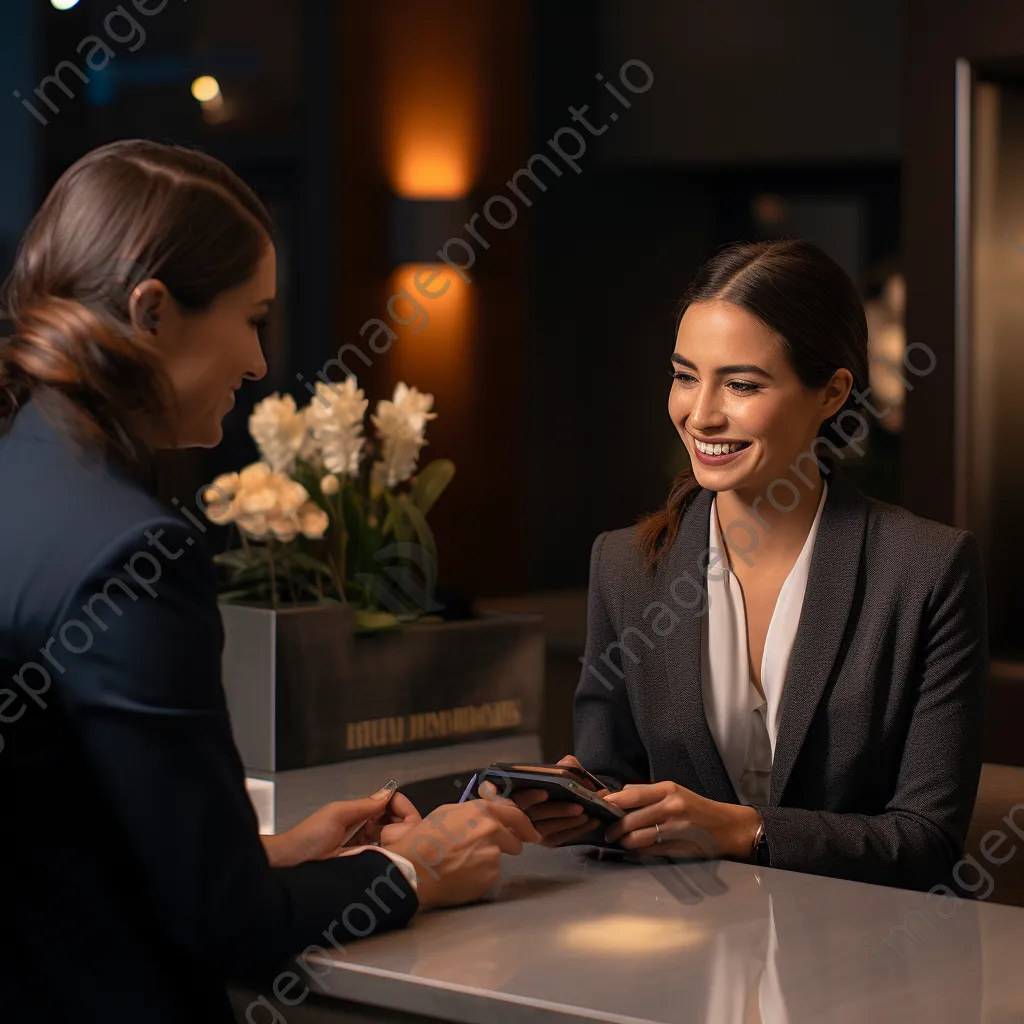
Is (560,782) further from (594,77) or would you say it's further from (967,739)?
(594,77)

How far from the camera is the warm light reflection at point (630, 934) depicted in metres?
1.58

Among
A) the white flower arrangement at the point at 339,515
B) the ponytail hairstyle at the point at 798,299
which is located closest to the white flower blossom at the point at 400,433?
the white flower arrangement at the point at 339,515

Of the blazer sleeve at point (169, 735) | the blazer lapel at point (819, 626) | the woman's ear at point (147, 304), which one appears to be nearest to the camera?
the blazer sleeve at point (169, 735)

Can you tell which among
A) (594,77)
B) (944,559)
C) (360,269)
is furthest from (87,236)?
(594,77)

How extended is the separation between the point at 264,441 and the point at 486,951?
1.51 metres

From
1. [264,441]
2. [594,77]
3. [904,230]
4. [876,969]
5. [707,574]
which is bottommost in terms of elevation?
[876,969]

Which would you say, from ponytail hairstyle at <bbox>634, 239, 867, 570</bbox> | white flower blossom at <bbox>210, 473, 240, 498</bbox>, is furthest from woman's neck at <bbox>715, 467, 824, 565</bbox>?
white flower blossom at <bbox>210, 473, 240, 498</bbox>

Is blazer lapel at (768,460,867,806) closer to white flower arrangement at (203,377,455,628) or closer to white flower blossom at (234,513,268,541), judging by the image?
white flower arrangement at (203,377,455,628)

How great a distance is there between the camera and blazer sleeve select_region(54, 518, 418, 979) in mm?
1315

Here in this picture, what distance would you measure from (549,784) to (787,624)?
0.56 meters

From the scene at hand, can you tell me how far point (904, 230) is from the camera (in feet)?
13.7

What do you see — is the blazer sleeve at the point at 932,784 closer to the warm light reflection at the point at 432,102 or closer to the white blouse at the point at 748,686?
the white blouse at the point at 748,686

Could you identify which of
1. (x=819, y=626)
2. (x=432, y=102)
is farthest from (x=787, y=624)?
(x=432, y=102)

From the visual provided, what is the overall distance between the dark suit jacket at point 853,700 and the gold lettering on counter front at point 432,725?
564mm
